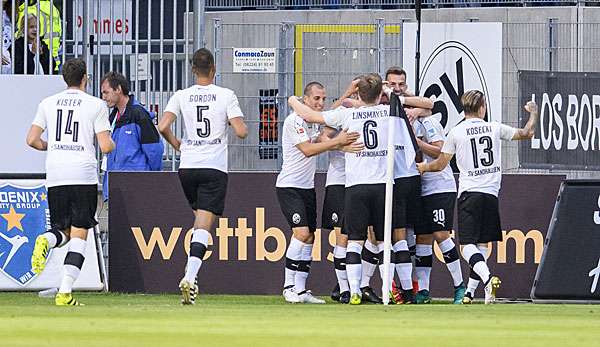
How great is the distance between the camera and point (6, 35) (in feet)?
63.2

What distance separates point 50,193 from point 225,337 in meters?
5.16

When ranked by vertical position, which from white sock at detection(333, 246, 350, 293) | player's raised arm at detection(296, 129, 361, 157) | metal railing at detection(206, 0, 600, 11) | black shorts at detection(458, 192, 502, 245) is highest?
metal railing at detection(206, 0, 600, 11)

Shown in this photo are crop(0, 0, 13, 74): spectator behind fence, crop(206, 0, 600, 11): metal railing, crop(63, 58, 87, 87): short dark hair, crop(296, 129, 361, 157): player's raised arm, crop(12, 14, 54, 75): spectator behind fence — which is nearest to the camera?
crop(63, 58, 87, 87): short dark hair

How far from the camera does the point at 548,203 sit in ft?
55.4

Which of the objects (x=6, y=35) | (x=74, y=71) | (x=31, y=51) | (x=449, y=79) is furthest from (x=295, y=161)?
(x=6, y=35)

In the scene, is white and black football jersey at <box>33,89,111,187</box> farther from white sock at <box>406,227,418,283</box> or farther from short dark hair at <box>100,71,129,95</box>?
white sock at <box>406,227,418,283</box>

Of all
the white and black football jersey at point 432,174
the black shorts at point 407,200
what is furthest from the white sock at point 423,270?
the white and black football jersey at point 432,174

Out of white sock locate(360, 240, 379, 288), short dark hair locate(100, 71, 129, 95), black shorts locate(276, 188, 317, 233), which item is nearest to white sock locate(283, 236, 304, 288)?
black shorts locate(276, 188, 317, 233)

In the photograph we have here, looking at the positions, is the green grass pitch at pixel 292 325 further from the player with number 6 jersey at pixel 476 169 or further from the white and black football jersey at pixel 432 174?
the white and black football jersey at pixel 432 174

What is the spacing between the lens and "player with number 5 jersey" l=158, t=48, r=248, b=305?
14141mm

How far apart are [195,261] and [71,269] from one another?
107cm

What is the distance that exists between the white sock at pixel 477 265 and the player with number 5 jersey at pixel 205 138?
2.48m

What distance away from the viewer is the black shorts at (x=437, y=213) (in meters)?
15.4

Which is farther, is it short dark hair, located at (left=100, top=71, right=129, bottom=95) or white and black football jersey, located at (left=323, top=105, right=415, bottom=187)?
short dark hair, located at (left=100, top=71, right=129, bottom=95)
